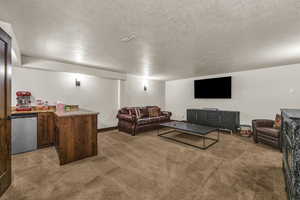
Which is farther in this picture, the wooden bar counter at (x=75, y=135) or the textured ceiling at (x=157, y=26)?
the wooden bar counter at (x=75, y=135)

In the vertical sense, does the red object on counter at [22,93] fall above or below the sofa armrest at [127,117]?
above

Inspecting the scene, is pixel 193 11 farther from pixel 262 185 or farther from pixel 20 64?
pixel 20 64

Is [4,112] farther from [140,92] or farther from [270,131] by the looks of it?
→ [270,131]

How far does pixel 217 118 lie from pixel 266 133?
1.69 meters

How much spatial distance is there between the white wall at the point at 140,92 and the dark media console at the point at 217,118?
211 cm

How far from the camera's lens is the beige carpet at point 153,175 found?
5.20 ft

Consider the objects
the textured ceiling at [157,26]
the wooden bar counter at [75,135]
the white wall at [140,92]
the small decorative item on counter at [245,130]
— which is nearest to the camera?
the textured ceiling at [157,26]

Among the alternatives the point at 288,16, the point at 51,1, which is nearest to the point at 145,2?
the point at 51,1

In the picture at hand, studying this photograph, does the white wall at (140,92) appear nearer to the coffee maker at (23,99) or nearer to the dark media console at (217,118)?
the dark media console at (217,118)

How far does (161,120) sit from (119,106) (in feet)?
6.38

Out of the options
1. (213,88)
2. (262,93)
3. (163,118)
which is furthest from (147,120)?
(262,93)

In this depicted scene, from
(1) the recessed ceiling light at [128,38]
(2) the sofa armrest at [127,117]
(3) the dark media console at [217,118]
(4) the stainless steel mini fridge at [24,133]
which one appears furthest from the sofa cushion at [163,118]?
(4) the stainless steel mini fridge at [24,133]

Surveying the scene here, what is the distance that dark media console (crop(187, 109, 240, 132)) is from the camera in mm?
4430

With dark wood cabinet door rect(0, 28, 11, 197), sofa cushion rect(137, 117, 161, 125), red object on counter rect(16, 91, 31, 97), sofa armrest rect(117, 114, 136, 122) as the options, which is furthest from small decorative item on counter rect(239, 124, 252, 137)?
red object on counter rect(16, 91, 31, 97)
